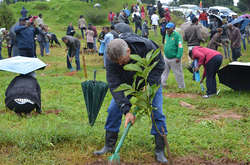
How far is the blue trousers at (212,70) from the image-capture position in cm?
718

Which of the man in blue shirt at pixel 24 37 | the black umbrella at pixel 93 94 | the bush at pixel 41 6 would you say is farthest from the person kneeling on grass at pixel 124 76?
the bush at pixel 41 6

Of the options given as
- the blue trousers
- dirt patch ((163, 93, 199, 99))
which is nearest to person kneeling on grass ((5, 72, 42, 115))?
dirt patch ((163, 93, 199, 99))

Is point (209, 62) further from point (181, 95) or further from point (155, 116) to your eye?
point (155, 116)

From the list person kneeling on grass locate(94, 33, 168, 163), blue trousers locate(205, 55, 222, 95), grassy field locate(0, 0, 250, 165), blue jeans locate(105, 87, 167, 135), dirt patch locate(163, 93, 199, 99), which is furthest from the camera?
dirt patch locate(163, 93, 199, 99)

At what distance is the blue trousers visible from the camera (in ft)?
23.6

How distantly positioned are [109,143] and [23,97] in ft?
7.43

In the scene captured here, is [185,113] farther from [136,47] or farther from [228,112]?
[136,47]

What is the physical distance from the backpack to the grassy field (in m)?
0.19

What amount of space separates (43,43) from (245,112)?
1176 centimetres

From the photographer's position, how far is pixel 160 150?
12.7ft

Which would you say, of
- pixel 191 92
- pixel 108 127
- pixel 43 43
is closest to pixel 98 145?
pixel 108 127

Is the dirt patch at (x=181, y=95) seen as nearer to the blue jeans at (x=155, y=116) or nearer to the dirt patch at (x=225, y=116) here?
the dirt patch at (x=225, y=116)

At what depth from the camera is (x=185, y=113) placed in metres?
6.21

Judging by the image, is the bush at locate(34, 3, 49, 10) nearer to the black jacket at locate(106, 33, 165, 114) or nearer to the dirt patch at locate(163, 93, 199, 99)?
the dirt patch at locate(163, 93, 199, 99)
